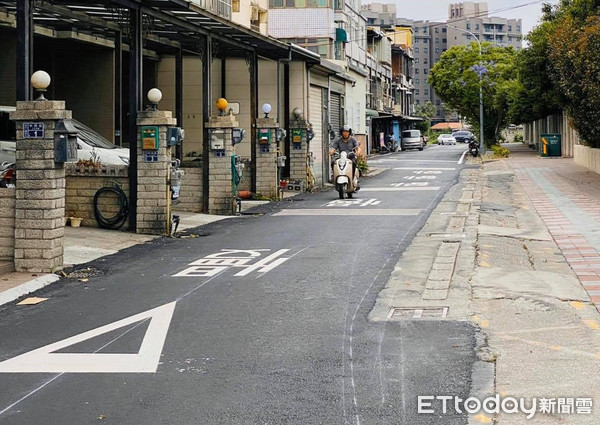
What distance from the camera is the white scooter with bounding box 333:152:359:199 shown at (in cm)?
2405

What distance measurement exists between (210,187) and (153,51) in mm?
7783

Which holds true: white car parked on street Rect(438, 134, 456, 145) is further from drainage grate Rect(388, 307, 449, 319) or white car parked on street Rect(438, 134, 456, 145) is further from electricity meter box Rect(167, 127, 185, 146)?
drainage grate Rect(388, 307, 449, 319)

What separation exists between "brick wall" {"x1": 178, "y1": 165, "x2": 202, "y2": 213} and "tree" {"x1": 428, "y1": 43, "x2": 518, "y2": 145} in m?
39.8

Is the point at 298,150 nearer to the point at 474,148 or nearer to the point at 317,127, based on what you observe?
the point at 317,127

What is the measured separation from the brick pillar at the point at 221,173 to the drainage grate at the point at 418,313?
466 inches

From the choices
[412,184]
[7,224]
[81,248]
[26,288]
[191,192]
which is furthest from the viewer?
[412,184]

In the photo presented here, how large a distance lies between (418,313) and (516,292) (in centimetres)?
163

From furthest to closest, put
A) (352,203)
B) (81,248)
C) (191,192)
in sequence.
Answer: (352,203)
(191,192)
(81,248)

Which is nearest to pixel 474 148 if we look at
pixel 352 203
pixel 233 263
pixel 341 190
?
pixel 341 190

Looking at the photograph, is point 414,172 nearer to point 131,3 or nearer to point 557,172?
point 557,172

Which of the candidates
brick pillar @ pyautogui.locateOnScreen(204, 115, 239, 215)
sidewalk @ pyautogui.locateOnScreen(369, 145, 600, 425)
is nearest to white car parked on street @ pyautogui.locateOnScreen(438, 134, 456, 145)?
sidewalk @ pyautogui.locateOnScreen(369, 145, 600, 425)

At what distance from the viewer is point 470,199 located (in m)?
23.2

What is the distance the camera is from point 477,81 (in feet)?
211

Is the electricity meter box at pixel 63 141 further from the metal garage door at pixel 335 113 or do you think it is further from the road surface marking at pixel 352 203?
the metal garage door at pixel 335 113
